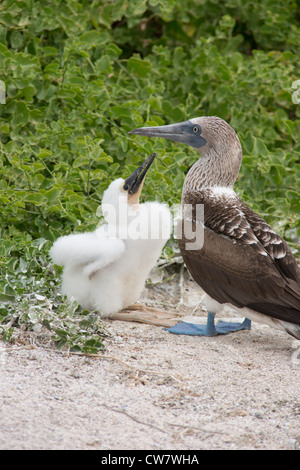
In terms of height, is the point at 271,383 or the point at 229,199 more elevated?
the point at 229,199

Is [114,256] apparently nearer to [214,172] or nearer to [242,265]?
[242,265]

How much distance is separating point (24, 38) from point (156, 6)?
156cm

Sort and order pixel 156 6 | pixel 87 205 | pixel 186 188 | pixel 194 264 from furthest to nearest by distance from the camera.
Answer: pixel 156 6 < pixel 87 205 < pixel 186 188 < pixel 194 264

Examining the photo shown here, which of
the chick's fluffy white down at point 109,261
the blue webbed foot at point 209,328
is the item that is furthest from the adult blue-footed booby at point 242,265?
the chick's fluffy white down at point 109,261

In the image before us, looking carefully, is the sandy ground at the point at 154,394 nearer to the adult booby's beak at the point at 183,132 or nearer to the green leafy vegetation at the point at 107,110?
the green leafy vegetation at the point at 107,110

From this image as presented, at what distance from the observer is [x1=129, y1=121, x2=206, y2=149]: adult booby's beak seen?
15.5ft

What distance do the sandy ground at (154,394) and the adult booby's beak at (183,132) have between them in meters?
1.26

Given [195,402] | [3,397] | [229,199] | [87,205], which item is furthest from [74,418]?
[87,205]

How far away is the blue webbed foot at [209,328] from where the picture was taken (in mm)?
4320

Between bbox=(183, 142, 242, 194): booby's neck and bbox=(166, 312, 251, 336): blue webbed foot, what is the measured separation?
0.83 m

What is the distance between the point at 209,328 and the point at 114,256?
2.32ft

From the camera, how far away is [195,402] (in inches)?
132

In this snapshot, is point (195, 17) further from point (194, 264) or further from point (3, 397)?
point (3, 397)

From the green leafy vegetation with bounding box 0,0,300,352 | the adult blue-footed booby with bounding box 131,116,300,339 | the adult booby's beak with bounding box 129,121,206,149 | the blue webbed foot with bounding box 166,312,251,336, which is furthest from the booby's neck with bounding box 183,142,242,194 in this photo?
the blue webbed foot with bounding box 166,312,251,336
